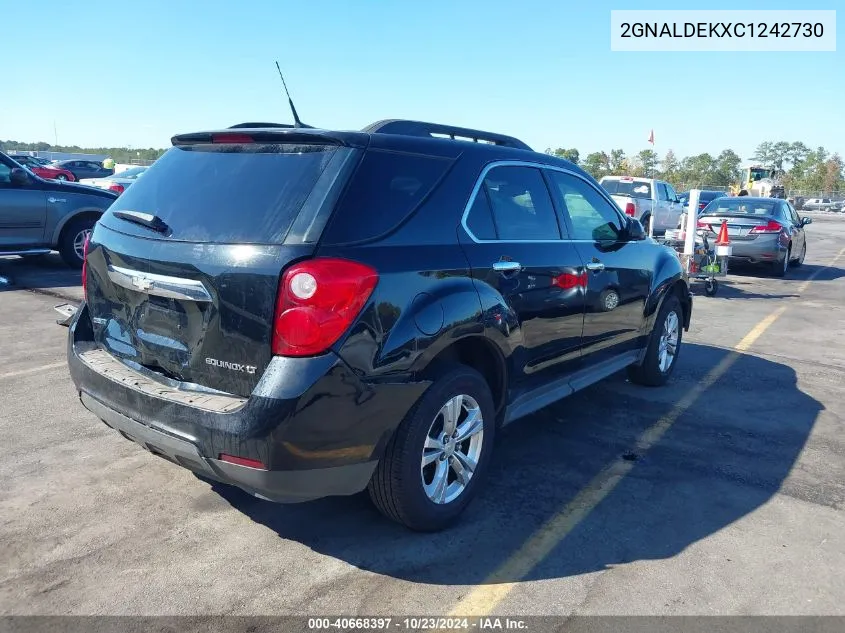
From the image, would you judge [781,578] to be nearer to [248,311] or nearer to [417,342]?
[417,342]

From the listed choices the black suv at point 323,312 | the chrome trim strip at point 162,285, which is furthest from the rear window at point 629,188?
the chrome trim strip at point 162,285

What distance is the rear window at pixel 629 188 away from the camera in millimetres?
19906

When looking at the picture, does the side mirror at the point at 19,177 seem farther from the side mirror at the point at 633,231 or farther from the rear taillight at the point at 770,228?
the rear taillight at the point at 770,228

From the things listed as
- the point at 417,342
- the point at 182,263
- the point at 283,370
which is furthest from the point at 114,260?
the point at 417,342

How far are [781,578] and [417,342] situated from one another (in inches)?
75.8

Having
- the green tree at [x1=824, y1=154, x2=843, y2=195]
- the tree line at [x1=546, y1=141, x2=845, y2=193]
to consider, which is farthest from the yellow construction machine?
the green tree at [x1=824, y1=154, x2=843, y2=195]

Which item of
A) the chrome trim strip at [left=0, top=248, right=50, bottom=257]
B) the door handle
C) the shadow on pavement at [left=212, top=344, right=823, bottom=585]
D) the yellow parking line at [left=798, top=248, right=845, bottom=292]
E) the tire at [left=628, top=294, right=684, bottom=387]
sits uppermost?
the door handle

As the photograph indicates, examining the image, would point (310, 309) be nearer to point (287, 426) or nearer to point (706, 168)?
point (287, 426)

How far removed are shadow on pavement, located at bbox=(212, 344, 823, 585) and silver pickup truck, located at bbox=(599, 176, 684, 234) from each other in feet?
45.5

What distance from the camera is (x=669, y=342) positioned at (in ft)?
19.6

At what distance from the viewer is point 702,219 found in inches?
545

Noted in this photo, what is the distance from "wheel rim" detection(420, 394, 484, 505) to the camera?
10.6ft

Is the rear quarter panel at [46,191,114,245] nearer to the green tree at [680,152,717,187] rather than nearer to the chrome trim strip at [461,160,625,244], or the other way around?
the chrome trim strip at [461,160,625,244]

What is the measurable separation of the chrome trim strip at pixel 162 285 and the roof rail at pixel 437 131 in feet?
3.56
